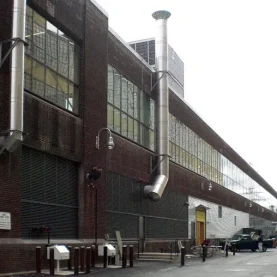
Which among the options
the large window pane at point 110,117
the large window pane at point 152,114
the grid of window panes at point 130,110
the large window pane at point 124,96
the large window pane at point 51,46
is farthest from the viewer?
the large window pane at point 152,114

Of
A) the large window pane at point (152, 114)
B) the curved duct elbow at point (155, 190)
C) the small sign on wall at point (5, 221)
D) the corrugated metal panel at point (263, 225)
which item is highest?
the large window pane at point (152, 114)

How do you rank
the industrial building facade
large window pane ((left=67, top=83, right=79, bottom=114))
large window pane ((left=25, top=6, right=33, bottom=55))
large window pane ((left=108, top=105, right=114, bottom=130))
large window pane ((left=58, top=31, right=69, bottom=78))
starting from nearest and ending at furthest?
the industrial building facade < large window pane ((left=25, top=6, right=33, bottom=55)) < large window pane ((left=58, top=31, right=69, bottom=78)) < large window pane ((left=67, top=83, right=79, bottom=114)) < large window pane ((left=108, top=105, right=114, bottom=130))

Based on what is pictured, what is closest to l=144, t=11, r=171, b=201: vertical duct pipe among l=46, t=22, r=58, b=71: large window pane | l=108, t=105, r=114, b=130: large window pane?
l=108, t=105, r=114, b=130: large window pane

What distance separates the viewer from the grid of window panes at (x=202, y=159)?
40.3m

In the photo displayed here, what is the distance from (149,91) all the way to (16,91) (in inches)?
643

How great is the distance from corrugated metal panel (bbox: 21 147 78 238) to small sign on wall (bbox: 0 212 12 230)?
142 centimetres

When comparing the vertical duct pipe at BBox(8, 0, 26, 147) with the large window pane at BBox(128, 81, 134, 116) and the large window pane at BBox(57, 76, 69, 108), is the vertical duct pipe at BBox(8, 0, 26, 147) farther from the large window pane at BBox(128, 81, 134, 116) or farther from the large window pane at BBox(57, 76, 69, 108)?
the large window pane at BBox(128, 81, 134, 116)

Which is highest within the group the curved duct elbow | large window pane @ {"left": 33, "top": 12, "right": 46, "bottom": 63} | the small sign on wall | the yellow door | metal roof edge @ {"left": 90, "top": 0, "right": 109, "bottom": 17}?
metal roof edge @ {"left": 90, "top": 0, "right": 109, "bottom": 17}

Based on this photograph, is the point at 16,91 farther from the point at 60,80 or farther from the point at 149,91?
the point at 149,91

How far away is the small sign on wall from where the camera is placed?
1850cm

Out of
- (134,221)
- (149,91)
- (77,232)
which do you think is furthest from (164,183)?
(77,232)

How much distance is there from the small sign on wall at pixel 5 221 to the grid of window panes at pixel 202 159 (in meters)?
21.1

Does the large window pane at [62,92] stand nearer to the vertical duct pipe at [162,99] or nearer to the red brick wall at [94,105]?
the red brick wall at [94,105]

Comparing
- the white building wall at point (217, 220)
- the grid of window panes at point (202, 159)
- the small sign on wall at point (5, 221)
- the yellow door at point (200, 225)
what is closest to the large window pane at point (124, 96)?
the grid of window panes at point (202, 159)
